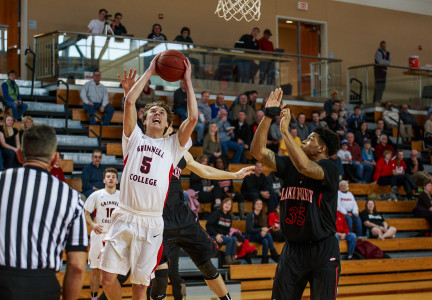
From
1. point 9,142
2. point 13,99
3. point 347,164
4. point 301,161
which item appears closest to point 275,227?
point 347,164

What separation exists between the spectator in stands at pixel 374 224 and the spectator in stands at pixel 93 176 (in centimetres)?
542

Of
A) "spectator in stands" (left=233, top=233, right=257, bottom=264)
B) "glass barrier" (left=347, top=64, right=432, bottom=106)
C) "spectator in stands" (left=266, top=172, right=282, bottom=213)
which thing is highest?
"glass barrier" (left=347, top=64, right=432, bottom=106)

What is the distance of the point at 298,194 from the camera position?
206 inches

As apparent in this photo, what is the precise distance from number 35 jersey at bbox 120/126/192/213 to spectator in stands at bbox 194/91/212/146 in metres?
8.37

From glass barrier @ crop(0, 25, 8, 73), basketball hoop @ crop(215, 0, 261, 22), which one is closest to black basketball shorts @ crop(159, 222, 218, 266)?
basketball hoop @ crop(215, 0, 261, 22)

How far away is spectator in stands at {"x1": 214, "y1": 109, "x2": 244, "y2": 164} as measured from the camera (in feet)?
46.1

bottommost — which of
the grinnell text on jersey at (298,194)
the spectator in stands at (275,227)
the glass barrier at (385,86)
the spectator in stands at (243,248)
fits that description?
the spectator in stands at (243,248)

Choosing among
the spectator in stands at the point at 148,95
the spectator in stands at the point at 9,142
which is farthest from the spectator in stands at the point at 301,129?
the spectator in stands at the point at 9,142

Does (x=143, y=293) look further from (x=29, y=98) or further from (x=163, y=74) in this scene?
(x=29, y=98)

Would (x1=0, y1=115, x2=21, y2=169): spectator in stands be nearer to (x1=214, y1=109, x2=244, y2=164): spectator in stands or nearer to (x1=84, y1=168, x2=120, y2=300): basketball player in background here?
(x1=84, y1=168, x2=120, y2=300): basketball player in background

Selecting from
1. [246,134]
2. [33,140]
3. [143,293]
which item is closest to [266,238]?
[246,134]

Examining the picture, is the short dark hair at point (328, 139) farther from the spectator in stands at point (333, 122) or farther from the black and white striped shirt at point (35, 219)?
the spectator in stands at point (333, 122)

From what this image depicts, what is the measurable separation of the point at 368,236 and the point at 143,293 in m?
8.54

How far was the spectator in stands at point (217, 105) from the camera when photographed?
14.8m
